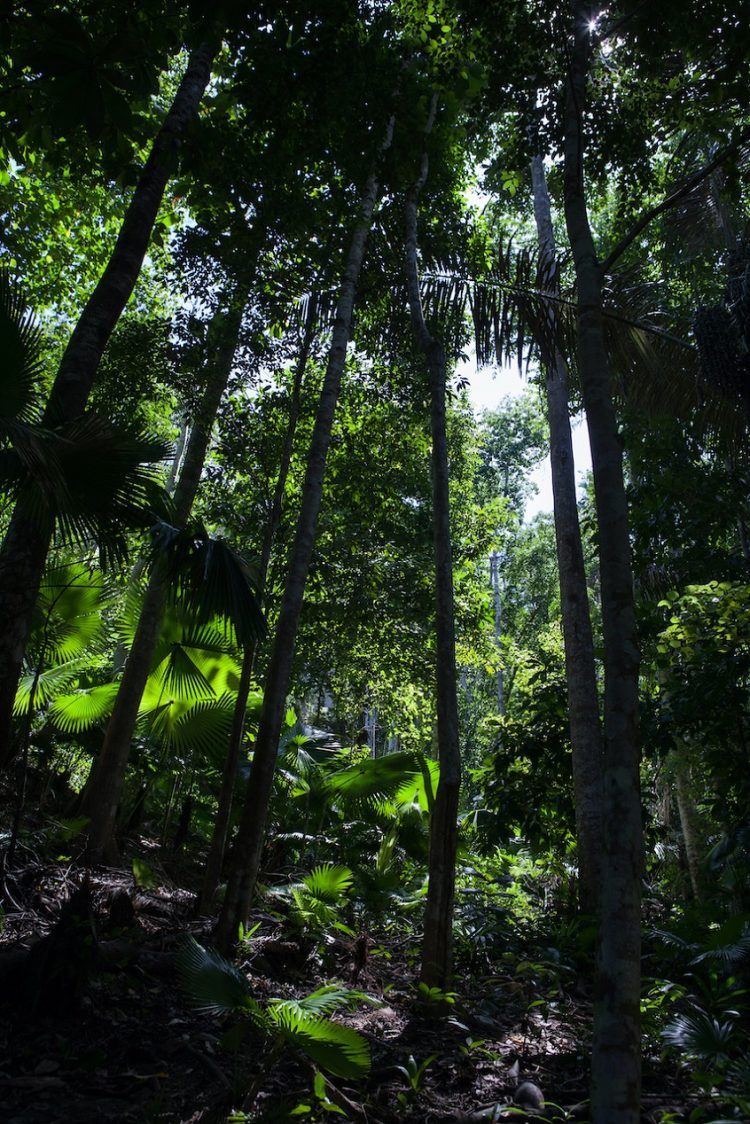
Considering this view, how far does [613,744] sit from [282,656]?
3.07 m

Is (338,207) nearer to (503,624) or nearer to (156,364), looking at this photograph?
(156,364)

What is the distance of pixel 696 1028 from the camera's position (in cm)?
393

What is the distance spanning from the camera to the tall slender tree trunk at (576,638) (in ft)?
23.9

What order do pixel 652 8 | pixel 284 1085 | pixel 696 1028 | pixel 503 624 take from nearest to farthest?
pixel 284 1085 < pixel 696 1028 < pixel 652 8 < pixel 503 624

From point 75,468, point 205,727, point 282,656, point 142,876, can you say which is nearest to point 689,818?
point 205,727

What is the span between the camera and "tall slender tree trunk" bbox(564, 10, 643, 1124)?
2666 mm

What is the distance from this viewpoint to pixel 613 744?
123 inches

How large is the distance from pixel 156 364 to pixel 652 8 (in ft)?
17.8

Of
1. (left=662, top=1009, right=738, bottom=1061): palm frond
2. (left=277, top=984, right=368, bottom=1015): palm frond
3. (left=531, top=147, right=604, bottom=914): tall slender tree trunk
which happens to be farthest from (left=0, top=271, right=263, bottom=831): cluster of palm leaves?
(left=531, top=147, right=604, bottom=914): tall slender tree trunk

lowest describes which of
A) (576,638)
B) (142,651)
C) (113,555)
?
(113,555)

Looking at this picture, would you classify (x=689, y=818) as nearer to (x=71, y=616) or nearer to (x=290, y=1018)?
(x=290, y=1018)

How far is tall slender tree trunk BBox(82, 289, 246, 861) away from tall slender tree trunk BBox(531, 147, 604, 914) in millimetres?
3412

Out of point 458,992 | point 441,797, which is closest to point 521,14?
point 441,797

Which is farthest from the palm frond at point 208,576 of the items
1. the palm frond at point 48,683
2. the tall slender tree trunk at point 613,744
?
the palm frond at point 48,683
